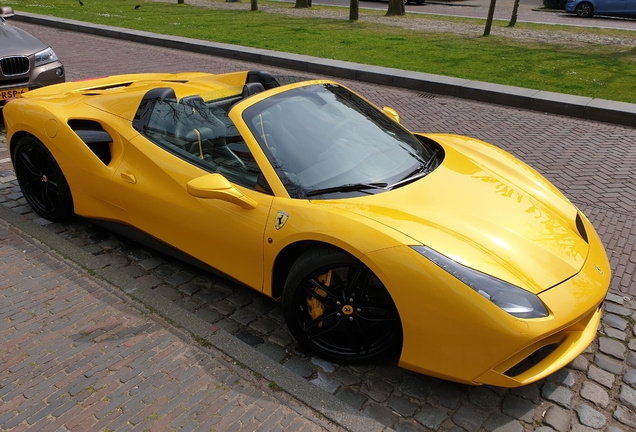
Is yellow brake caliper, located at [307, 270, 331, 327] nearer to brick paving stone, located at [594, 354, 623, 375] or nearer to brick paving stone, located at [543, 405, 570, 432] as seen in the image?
brick paving stone, located at [543, 405, 570, 432]

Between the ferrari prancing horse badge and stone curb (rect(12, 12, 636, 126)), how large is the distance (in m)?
6.70

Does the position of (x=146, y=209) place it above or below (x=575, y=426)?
above

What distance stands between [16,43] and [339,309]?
22.0 ft

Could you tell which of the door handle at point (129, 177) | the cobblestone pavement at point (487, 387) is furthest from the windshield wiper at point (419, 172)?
the door handle at point (129, 177)

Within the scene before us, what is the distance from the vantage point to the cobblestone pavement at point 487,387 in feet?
9.01

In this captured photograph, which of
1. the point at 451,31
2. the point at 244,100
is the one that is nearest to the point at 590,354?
the point at 244,100

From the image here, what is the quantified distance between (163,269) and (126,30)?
39.6 feet

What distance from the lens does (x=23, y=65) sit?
279 inches

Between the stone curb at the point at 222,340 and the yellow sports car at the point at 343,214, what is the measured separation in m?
0.25

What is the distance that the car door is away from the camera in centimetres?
310

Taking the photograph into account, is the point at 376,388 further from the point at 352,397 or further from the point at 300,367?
the point at 300,367

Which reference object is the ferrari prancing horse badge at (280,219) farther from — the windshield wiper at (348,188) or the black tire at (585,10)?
the black tire at (585,10)

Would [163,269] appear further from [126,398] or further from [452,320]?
[452,320]

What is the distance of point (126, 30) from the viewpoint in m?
14.1
